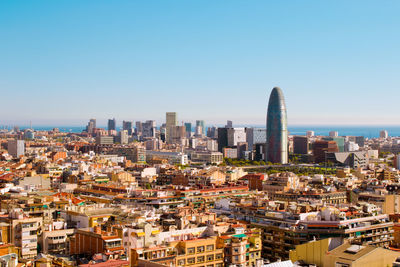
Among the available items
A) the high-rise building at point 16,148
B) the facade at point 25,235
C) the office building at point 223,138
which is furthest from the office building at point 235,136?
the facade at point 25,235

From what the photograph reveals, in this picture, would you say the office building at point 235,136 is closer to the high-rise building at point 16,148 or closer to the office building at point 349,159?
the office building at point 349,159

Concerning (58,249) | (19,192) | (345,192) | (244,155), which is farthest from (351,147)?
(58,249)

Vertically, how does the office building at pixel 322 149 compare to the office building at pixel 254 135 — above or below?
below

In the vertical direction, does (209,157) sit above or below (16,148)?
below

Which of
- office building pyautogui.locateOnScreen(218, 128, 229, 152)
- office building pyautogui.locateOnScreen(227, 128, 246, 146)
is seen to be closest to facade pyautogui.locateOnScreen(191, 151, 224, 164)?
office building pyautogui.locateOnScreen(218, 128, 229, 152)

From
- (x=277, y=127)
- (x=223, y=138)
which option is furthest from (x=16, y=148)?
(x=223, y=138)

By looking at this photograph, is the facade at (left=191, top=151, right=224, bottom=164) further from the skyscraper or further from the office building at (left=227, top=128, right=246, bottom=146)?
the office building at (left=227, top=128, right=246, bottom=146)

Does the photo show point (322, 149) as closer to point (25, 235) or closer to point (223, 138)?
point (223, 138)

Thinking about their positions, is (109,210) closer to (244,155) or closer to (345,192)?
(345,192)
